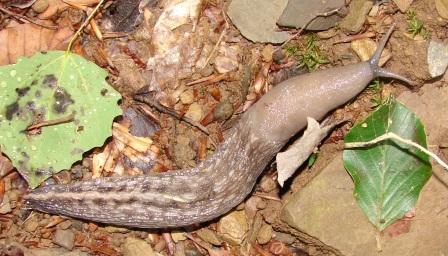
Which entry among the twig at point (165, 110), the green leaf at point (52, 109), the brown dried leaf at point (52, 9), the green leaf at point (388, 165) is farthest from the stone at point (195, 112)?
the brown dried leaf at point (52, 9)

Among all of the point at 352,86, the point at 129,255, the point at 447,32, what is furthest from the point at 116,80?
the point at 447,32

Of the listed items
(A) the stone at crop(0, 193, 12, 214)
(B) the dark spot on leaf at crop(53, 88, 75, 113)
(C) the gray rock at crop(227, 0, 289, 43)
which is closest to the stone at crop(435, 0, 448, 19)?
(C) the gray rock at crop(227, 0, 289, 43)

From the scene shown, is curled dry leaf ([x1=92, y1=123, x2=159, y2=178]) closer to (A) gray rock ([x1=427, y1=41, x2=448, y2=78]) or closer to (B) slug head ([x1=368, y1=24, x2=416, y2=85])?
(B) slug head ([x1=368, y1=24, x2=416, y2=85])

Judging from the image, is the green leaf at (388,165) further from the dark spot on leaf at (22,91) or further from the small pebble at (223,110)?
the dark spot on leaf at (22,91)

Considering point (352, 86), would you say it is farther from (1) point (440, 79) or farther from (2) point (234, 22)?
(2) point (234, 22)

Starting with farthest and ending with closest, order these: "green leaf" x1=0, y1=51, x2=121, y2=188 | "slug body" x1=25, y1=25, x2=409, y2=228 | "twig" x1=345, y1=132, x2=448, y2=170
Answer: "green leaf" x1=0, y1=51, x2=121, y2=188 < "slug body" x1=25, y1=25, x2=409, y2=228 < "twig" x1=345, y1=132, x2=448, y2=170
